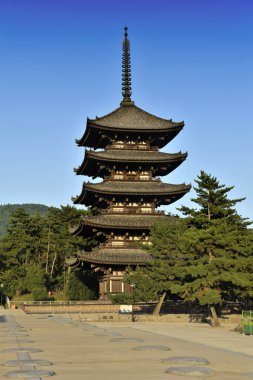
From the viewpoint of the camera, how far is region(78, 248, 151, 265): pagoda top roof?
5247 cm

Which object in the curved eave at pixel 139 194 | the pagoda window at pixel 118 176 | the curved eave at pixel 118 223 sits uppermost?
the pagoda window at pixel 118 176

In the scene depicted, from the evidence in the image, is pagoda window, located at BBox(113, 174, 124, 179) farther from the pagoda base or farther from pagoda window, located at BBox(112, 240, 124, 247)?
the pagoda base

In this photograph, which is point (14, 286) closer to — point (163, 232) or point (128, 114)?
point (128, 114)

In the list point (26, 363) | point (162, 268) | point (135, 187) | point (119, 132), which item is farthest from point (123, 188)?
point (26, 363)

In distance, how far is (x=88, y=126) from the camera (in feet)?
191

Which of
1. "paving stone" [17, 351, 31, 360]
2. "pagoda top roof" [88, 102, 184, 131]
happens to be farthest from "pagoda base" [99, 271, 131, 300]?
"paving stone" [17, 351, 31, 360]

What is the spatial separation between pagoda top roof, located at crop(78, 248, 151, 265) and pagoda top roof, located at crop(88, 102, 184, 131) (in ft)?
44.2

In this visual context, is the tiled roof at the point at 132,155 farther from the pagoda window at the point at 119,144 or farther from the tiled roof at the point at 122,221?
the tiled roof at the point at 122,221

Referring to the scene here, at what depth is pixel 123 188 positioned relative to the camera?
5638cm

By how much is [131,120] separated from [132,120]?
12 centimetres

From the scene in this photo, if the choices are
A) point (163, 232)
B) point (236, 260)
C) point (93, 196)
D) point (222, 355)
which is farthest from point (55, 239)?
point (222, 355)

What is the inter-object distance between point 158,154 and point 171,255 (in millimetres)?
17876

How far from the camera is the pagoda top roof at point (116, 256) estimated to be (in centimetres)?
5247

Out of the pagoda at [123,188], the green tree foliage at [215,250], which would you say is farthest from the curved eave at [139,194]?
the green tree foliage at [215,250]
